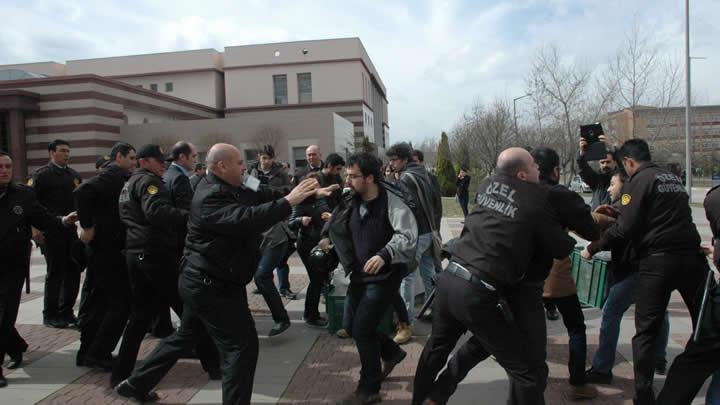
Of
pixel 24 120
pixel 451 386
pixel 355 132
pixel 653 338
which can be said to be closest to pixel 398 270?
pixel 451 386

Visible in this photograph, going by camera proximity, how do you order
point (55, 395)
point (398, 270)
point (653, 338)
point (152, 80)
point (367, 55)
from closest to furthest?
point (653, 338) < point (398, 270) < point (55, 395) < point (152, 80) < point (367, 55)

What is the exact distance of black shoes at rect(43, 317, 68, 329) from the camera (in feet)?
20.4

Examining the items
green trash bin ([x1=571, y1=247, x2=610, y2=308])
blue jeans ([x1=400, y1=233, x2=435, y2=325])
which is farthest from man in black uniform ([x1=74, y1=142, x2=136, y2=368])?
green trash bin ([x1=571, y1=247, x2=610, y2=308])

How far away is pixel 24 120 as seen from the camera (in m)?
30.9

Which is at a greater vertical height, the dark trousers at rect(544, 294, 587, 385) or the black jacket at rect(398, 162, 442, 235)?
the black jacket at rect(398, 162, 442, 235)

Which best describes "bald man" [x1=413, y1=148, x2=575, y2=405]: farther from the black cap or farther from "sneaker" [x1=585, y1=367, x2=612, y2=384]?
the black cap

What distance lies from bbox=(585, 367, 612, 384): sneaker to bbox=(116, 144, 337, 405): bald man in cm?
262

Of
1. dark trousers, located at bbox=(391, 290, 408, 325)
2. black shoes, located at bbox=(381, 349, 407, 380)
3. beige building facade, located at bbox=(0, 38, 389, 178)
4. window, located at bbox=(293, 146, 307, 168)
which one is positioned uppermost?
beige building facade, located at bbox=(0, 38, 389, 178)

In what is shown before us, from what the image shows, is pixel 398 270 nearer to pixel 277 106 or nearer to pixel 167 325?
pixel 167 325

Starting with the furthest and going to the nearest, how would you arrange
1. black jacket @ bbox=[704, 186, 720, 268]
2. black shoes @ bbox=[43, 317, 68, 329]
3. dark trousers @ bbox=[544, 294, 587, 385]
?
black shoes @ bbox=[43, 317, 68, 329] → dark trousers @ bbox=[544, 294, 587, 385] → black jacket @ bbox=[704, 186, 720, 268]

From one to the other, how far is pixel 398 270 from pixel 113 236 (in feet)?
8.91

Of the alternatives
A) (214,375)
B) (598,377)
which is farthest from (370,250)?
(598,377)

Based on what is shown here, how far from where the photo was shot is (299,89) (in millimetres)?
53719

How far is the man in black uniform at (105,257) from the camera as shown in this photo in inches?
186
